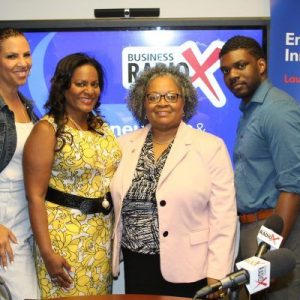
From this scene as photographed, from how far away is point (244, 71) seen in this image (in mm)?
2562

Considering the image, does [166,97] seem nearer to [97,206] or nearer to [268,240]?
[97,206]

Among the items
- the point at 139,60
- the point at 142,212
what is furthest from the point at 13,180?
the point at 139,60

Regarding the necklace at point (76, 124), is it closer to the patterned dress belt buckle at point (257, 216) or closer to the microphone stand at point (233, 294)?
the patterned dress belt buckle at point (257, 216)

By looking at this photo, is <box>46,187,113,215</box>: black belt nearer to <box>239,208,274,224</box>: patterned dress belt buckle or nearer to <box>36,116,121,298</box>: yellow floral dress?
<box>36,116,121,298</box>: yellow floral dress

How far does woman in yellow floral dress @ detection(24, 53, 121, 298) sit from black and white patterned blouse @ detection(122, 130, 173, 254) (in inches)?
4.6

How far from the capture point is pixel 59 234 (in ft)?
7.55

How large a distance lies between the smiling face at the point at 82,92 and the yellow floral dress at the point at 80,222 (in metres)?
0.11

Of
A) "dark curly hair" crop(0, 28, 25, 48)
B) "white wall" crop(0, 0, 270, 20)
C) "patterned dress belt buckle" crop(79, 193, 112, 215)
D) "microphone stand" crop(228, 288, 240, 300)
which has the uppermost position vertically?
"white wall" crop(0, 0, 270, 20)

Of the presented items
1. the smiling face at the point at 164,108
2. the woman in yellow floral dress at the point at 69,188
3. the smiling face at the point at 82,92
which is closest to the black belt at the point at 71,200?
the woman in yellow floral dress at the point at 69,188

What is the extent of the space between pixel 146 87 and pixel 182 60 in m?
0.81

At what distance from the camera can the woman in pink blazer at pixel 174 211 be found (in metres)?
2.30

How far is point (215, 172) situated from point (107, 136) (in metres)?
0.56

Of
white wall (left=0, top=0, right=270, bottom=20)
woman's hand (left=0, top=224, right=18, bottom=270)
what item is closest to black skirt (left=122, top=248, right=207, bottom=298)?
woman's hand (left=0, top=224, right=18, bottom=270)

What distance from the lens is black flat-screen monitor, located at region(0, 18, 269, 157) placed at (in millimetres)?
3166
